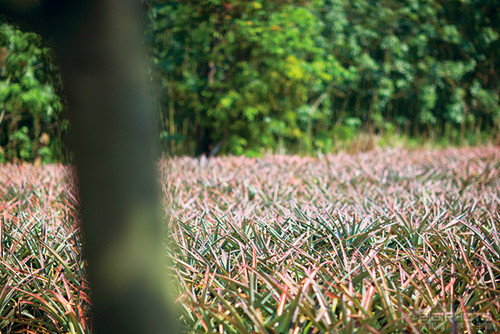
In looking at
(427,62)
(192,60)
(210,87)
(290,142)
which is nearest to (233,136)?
(210,87)

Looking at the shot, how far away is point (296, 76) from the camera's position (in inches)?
228

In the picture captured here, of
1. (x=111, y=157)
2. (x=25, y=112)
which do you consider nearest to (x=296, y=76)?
(x=25, y=112)

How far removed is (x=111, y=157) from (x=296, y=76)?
5.36 metres

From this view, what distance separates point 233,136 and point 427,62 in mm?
6168

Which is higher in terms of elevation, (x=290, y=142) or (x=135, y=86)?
(x=135, y=86)

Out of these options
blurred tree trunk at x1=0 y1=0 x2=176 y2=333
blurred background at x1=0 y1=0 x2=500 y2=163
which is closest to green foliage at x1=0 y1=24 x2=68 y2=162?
blurred background at x1=0 y1=0 x2=500 y2=163

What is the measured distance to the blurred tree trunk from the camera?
0.65 m

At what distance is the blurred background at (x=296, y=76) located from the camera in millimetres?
5434

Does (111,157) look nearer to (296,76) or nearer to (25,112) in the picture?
(296,76)

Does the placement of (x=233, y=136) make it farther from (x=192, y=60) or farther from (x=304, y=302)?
(x=304, y=302)

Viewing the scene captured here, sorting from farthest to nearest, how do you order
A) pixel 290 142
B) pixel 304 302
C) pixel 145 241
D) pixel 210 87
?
1. pixel 290 142
2. pixel 210 87
3. pixel 304 302
4. pixel 145 241

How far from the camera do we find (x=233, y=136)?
6000mm

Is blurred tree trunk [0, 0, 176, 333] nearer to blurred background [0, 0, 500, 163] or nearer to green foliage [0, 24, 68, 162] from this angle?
blurred background [0, 0, 500, 163]

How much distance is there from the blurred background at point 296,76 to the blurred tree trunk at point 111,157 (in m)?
0.07
